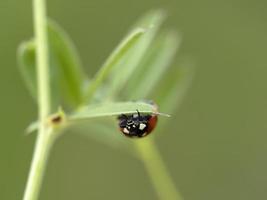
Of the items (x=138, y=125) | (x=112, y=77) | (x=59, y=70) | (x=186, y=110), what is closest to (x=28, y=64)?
(x=59, y=70)

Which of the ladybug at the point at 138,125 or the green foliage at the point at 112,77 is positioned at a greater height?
the green foliage at the point at 112,77

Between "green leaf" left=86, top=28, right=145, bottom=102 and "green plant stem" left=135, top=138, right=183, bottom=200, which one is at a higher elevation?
"green plant stem" left=135, top=138, right=183, bottom=200

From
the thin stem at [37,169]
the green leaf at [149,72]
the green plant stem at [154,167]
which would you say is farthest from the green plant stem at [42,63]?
the green plant stem at [154,167]

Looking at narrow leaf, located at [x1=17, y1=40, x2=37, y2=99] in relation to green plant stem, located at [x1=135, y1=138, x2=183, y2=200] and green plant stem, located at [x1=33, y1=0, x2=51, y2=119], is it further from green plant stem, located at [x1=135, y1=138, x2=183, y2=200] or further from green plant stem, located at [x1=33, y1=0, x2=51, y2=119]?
green plant stem, located at [x1=135, y1=138, x2=183, y2=200]

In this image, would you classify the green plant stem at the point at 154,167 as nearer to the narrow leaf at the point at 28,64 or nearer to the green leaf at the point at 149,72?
the green leaf at the point at 149,72

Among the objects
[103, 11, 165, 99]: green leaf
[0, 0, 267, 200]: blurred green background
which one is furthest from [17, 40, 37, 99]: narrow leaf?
[0, 0, 267, 200]: blurred green background

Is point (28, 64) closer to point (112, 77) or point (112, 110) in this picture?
point (112, 77)
